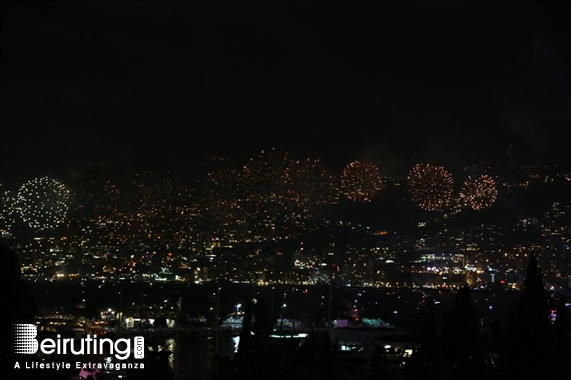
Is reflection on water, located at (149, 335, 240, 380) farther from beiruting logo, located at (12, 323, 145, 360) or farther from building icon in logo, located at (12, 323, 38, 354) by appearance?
building icon in logo, located at (12, 323, 38, 354)

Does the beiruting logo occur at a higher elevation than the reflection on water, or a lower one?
higher

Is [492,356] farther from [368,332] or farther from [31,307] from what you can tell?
[368,332]

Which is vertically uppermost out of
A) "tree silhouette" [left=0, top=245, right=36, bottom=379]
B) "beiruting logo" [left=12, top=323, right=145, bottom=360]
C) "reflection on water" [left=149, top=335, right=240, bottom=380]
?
"tree silhouette" [left=0, top=245, right=36, bottom=379]

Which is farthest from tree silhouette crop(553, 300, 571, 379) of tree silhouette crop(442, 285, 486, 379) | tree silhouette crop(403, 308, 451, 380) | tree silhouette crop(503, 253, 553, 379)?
tree silhouette crop(403, 308, 451, 380)

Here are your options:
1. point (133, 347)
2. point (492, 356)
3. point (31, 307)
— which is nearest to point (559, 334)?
point (492, 356)

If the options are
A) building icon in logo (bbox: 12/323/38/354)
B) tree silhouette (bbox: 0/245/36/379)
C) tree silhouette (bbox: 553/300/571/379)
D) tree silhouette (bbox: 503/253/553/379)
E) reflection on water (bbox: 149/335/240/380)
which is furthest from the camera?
reflection on water (bbox: 149/335/240/380)

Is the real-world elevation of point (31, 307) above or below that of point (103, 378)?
above

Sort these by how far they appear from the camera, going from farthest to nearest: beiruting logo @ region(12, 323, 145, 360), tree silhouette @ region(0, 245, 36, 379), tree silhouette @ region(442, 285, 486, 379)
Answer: tree silhouette @ region(442, 285, 486, 379) < beiruting logo @ region(12, 323, 145, 360) < tree silhouette @ region(0, 245, 36, 379)

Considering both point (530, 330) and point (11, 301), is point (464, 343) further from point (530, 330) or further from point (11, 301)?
point (11, 301)

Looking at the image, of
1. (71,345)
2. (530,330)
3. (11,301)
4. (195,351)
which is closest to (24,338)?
(11,301)
